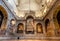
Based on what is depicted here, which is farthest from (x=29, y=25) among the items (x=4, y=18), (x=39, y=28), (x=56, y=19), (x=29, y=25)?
(x=56, y=19)

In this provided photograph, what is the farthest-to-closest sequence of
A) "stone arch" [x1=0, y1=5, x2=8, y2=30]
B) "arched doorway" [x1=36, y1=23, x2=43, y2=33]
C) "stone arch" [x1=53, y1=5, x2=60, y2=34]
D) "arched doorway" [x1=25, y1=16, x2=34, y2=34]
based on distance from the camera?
1. "arched doorway" [x1=36, y1=23, x2=43, y2=33]
2. "arched doorway" [x1=25, y1=16, x2=34, y2=34]
3. "stone arch" [x1=0, y1=5, x2=8, y2=30]
4. "stone arch" [x1=53, y1=5, x2=60, y2=34]

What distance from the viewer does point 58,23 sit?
1071cm

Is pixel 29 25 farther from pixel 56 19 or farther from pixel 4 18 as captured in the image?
pixel 56 19

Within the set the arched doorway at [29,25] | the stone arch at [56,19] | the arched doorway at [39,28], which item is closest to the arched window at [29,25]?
the arched doorway at [29,25]

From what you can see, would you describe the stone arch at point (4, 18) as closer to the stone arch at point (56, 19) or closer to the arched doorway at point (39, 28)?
the arched doorway at point (39, 28)

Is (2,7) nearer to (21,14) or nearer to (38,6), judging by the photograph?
(21,14)

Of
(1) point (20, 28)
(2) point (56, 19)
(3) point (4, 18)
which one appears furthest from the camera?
(1) point (20, 28)

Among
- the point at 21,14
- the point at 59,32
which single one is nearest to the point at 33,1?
the point at 21,14

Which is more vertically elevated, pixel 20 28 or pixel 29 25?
pixel 29 25

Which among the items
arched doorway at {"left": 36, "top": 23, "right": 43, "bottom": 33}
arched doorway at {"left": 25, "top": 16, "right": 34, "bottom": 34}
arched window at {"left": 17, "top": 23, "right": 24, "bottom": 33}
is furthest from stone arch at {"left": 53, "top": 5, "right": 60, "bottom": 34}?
arched window at {"left": 17, "top": 23, "right": 24, "bottom": 33}

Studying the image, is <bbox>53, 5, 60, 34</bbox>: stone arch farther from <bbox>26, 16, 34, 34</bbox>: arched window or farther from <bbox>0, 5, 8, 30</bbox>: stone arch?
<bbox>0, 5, 8, 30</bbox>: stone arch

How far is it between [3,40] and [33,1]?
757cm

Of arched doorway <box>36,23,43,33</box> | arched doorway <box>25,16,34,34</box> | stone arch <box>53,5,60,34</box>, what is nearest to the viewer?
stone arch <box>53,5,60,34</box>

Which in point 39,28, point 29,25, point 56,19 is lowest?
point 39,28
